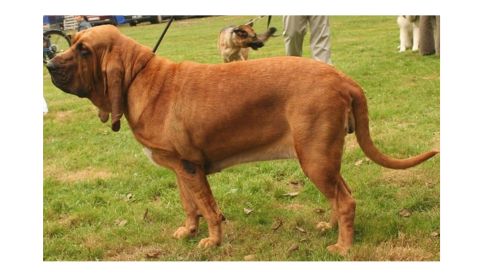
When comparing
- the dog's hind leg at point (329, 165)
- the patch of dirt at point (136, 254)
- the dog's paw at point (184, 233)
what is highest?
the dog's hind leg at point (329, 165)

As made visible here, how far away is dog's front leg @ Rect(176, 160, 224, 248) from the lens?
14.4 ft

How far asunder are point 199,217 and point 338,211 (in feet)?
4.56

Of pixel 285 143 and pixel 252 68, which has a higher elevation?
pixel 252 68

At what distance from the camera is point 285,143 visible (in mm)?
4188

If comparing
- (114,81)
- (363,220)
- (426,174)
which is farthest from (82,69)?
(426,174)

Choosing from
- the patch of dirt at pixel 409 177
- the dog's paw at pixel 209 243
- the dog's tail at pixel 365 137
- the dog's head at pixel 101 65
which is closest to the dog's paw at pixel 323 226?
the dog's tail at pixel 365 137

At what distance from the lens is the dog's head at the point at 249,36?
10484 millimetres

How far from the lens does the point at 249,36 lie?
10727 mm

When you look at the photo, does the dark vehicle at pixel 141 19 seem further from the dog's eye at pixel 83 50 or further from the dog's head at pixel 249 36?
the dog's head at pixel 249 36

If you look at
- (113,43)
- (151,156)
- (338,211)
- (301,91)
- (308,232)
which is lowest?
(308,232)

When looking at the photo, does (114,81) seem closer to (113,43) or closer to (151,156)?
(113,43)

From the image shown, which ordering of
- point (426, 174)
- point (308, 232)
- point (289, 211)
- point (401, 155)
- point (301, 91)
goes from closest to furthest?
point (301, 91)
point (308, 232)
point (289, 211)
point (426, 174)
point (401, 155)

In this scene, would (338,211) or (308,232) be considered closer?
(338,211)

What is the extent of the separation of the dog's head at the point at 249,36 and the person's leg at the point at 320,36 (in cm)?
294
